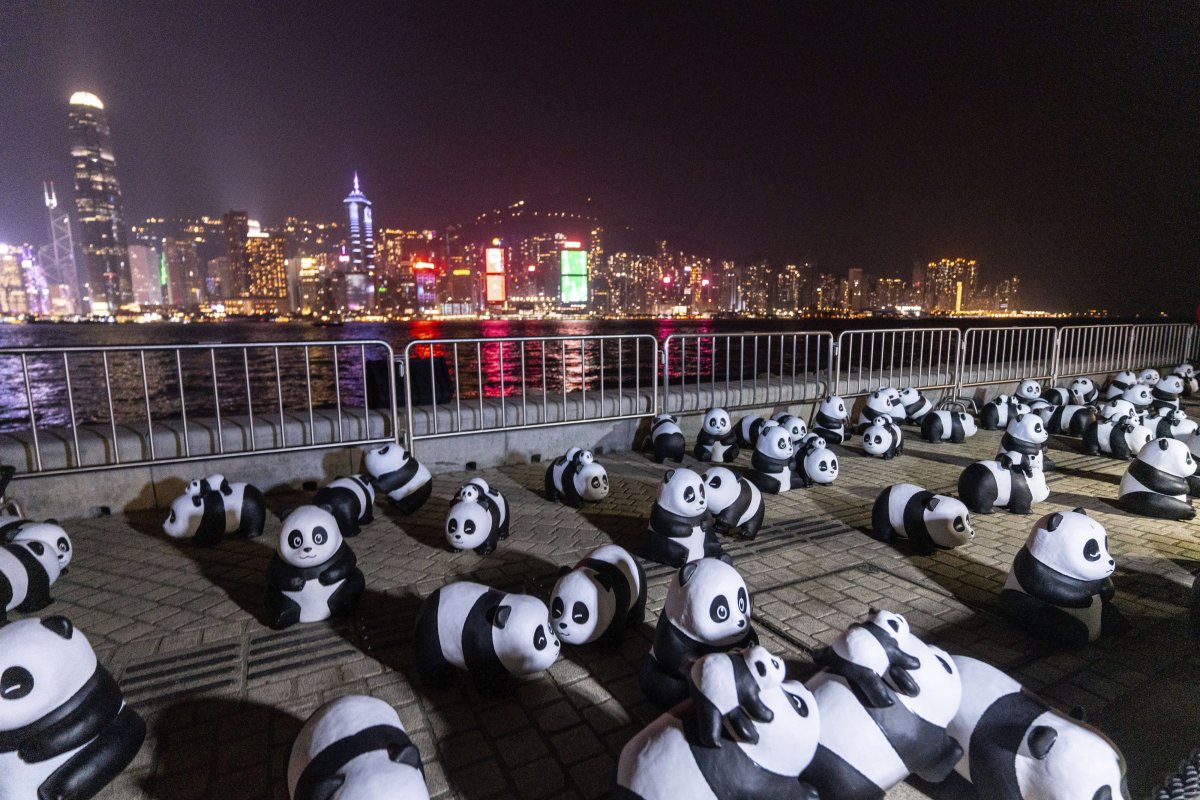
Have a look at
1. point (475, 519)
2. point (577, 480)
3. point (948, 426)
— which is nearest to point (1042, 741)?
point (475, 519)

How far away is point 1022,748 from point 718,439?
6.05 metres

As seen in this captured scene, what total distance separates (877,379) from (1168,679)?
28.3 ft

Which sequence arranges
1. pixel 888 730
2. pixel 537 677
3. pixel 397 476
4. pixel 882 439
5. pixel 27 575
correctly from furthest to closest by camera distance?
pixel 882 439 < pixel 397 476 < pixel 27 575 < pixel 537 677 < pixel 888 730

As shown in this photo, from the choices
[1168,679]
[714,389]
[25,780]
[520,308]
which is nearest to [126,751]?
[25,780]

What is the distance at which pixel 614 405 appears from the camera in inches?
360

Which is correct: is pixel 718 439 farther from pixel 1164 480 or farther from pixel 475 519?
pixel 1164 480

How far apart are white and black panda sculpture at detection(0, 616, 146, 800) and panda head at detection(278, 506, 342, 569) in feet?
4.21

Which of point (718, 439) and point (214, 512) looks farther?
point (718, 439)

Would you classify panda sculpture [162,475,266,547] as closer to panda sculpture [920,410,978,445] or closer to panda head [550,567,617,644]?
panda head [550,567,617,644]

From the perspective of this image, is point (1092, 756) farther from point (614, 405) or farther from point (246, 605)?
point (614, 405)

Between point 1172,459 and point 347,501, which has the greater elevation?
point 1172,459

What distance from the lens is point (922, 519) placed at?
5.25 metres

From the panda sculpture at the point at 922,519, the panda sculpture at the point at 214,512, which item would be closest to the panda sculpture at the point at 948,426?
the panda sculpture at the point at 922,519

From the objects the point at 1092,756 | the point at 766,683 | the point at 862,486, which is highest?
the point at 766,683
